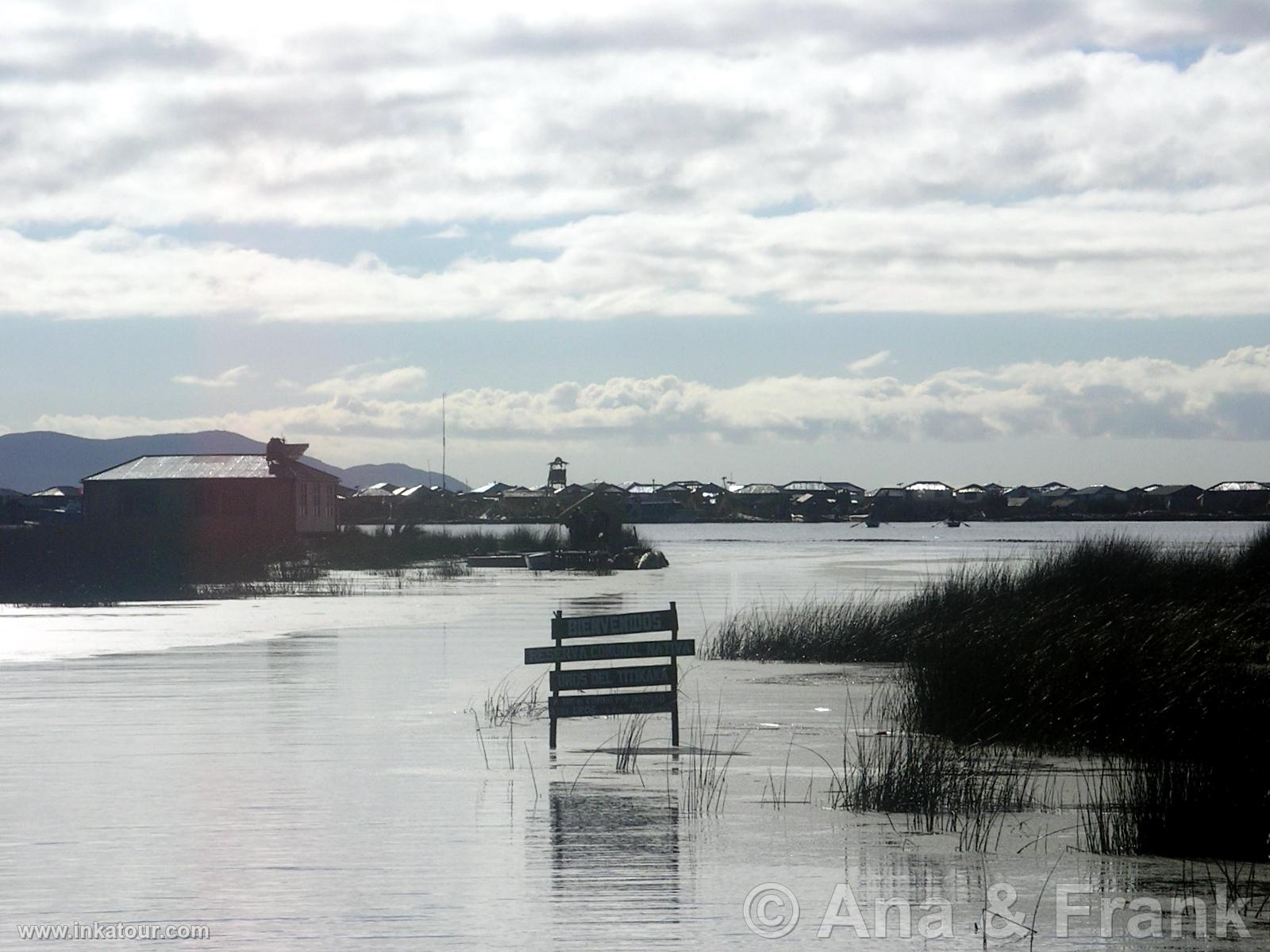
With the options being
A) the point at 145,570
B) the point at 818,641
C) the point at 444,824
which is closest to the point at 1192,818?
the point at 444,824

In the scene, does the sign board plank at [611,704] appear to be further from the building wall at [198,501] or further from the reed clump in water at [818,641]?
the building wall at [198,501]

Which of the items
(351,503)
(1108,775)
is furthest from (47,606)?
(351,503)

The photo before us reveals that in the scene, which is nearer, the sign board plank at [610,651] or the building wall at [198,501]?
the sign board plank at [610,651]

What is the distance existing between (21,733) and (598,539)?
228ft

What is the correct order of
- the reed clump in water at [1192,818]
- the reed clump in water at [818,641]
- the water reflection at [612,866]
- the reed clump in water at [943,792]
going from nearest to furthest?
the water reflection at [612,866] < the reed clump in water at [1192,818] < the reed clump in water at [943,792] < the reed clump in water at [818,641]

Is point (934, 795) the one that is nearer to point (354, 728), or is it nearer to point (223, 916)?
point (223, 916)

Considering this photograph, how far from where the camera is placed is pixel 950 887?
11211 mm

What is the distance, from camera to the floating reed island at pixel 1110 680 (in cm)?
1236

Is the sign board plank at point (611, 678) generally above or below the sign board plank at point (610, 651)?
below

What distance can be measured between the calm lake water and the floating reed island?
0.74 m

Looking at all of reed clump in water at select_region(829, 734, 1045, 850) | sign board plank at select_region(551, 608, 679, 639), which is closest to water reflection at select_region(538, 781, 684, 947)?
reed clump in water at select_region(829, 734, 1045, 850)

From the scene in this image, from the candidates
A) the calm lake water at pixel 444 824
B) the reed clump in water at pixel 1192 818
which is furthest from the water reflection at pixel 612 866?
the reed clump in water at pixel 1192 818

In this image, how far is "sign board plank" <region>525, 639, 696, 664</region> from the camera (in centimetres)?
1711

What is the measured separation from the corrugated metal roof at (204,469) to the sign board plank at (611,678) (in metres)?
67.9
